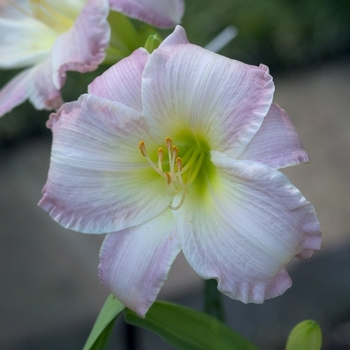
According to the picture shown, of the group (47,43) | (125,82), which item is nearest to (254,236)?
(125,82)

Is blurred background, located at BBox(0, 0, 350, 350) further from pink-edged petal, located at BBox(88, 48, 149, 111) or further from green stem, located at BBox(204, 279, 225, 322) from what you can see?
pink-edged petal, located at BBox(88, 48, 149, 111)

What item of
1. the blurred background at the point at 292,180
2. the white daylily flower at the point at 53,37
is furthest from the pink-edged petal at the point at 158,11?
the blurred background at the point at 292,180

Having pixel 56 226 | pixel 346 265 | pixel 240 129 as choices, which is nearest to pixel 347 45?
pixel 346 265

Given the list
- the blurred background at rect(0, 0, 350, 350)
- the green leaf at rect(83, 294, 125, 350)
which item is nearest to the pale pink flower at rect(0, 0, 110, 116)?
the green leaf at rect(83, 294, 125, 350)

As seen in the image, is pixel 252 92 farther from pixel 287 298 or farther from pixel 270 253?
pixel 287 298

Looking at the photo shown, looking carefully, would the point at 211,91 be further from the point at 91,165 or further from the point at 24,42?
the point at 24,42

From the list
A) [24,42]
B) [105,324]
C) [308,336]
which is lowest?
[308,336]

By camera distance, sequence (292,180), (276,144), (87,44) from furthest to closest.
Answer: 1. (292,180)
2. (87,44)
3. (276,144)
